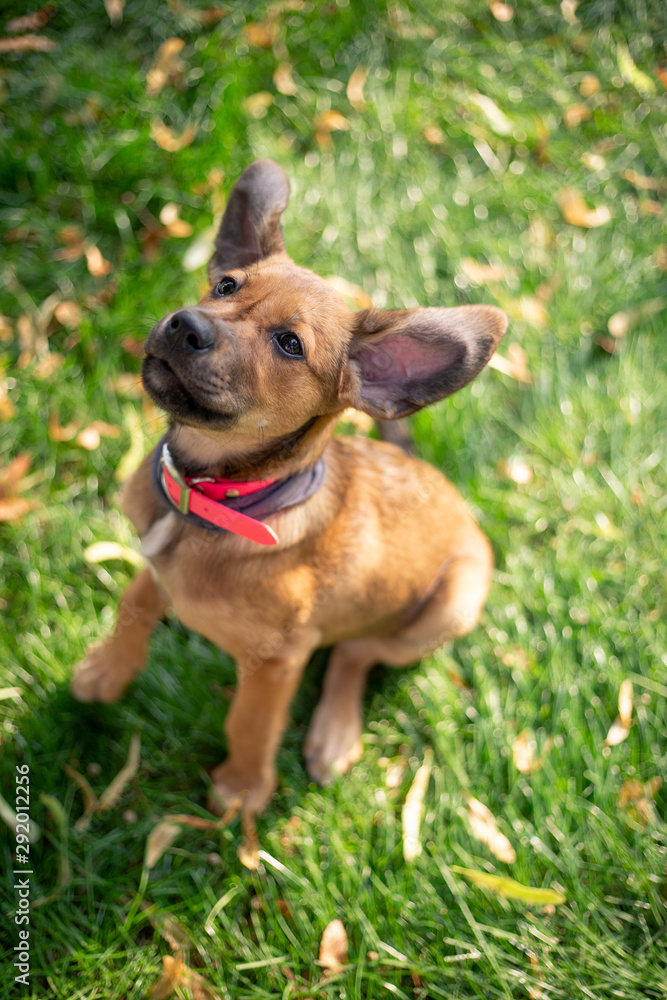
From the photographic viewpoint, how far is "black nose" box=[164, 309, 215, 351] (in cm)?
213

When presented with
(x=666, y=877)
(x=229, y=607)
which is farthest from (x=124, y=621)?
(x=666, y=877)

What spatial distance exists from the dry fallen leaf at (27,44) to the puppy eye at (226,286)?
3405 mm

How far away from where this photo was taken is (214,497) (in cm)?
255

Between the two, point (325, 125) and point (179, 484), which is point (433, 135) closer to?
point (325, 125)

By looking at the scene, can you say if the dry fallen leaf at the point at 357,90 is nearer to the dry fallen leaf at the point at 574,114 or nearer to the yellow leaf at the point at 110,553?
the dry fallen leaf at the point at 574,114

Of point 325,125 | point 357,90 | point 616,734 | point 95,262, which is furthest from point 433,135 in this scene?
point 616,734

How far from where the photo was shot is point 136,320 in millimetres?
4121

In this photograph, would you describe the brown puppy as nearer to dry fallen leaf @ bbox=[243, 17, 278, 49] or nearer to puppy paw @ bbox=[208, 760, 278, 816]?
puppy paw @ bbox=[208, 760, 278, 816]

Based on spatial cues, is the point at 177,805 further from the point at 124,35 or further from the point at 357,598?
the point at 124,35

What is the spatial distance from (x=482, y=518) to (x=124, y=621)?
7.33ft

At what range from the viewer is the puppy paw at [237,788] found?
10.6 ft

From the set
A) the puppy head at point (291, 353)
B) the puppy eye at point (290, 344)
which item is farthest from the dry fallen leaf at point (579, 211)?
the puppy eye at point (290, 344)

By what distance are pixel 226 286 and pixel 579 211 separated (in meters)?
3.85

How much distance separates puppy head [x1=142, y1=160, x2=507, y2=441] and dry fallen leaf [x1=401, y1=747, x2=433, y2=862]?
2.00m
